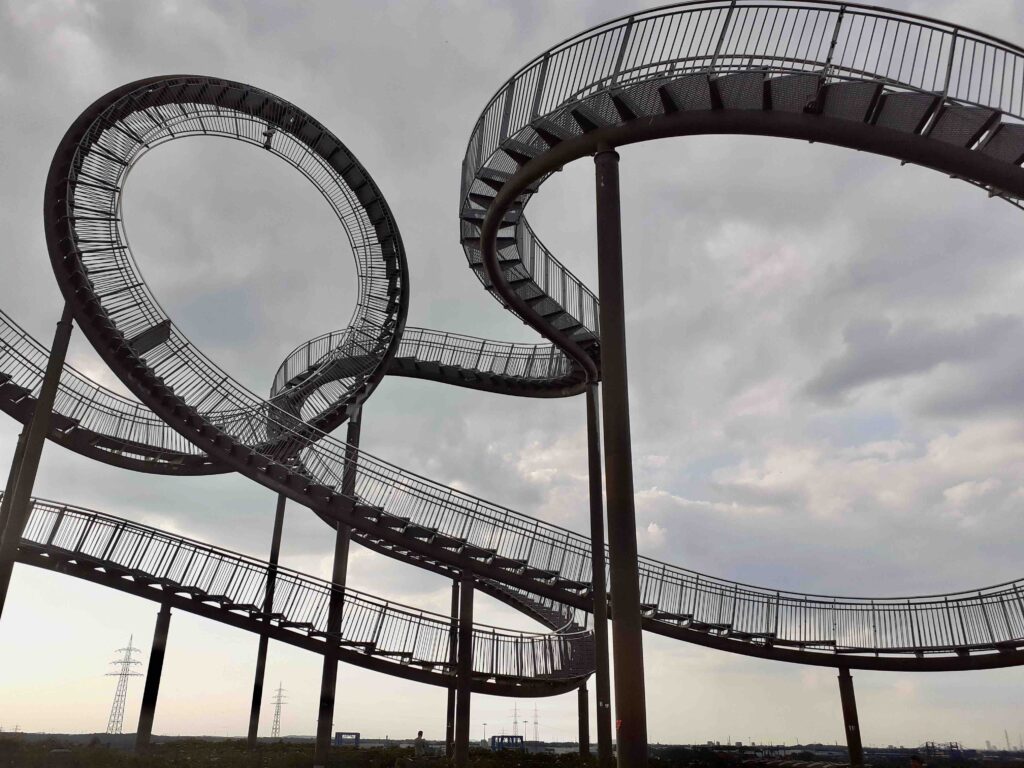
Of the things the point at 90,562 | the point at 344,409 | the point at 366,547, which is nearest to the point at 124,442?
the point at 90,562

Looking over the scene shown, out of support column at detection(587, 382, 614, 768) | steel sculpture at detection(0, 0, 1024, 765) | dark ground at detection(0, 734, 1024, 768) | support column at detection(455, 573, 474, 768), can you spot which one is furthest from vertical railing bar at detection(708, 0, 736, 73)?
dark ground at detection(0, 734, 1024, 768)

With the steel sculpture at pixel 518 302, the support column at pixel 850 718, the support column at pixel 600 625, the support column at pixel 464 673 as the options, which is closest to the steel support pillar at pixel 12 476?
the steel sculpture at pixel 518 302

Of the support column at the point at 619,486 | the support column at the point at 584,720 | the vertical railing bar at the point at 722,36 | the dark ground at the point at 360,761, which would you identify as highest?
the vertical railing bar at the point at 722,36

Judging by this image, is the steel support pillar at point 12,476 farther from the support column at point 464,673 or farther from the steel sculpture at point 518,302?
the support column at point 464,673

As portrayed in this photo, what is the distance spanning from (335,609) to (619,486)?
30.6ft

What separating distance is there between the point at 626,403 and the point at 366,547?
15.4 m

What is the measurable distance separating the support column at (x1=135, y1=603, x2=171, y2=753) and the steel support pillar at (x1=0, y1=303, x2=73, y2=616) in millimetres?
3809

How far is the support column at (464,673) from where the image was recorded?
15828 millimetres

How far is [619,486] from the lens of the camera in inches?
399

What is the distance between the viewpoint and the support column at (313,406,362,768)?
16609 millimetres

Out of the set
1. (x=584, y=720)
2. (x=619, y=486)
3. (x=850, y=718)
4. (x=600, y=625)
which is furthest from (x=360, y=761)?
(x=850, y=718)

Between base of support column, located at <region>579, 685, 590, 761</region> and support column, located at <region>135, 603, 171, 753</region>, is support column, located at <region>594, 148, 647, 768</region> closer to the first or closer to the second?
support column, located at <region>135, 603, 171, 753</region>

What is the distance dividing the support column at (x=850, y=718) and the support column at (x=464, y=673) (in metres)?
8.77

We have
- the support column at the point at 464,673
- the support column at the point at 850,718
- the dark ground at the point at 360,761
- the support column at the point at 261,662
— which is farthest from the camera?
the support column at the point at 261,662
